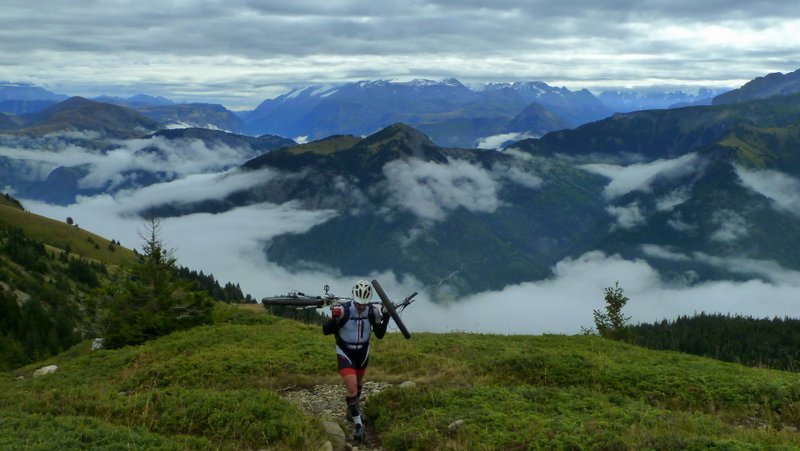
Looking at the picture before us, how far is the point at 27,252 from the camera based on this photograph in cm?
14000

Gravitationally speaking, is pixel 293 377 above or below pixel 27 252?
above

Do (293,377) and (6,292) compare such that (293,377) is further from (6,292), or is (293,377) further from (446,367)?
(6,292)

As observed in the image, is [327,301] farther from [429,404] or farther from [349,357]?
[429,404]

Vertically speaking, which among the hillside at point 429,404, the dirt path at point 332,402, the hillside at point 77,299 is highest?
the hillside at point 429,404

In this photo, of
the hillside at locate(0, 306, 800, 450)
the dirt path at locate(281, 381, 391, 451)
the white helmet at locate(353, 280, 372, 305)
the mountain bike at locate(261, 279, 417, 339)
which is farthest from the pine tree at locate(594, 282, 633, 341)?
the mountain bike at locate(261, 279, 417, 339)

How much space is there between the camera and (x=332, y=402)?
19.2m

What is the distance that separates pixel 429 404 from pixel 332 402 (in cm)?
412

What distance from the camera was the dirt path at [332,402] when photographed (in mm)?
15898

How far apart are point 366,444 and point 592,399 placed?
274 inches

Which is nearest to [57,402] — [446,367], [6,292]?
[446,367]

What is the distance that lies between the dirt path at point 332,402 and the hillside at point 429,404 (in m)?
0.15

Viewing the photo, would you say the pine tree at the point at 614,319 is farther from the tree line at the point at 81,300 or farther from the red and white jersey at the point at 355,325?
the red and white jersey at the point at 355,325

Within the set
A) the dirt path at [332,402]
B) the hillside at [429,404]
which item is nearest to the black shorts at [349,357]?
the hillside at [429,404]

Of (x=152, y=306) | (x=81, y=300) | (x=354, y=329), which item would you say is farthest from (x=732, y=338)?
(x=354, y=329)
